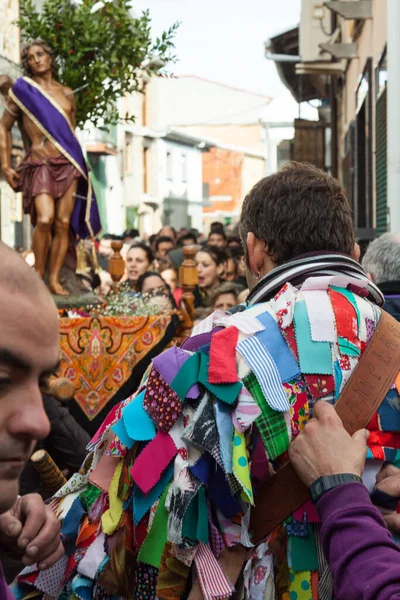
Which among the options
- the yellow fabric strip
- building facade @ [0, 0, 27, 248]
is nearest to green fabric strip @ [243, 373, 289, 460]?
the yellow fabric strip

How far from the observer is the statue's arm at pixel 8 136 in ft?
25.2

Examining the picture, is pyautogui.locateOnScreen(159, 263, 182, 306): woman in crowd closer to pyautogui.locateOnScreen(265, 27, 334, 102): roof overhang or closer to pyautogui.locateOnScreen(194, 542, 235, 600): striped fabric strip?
pyautogui.locateOnScreen(194, 542, 235, 600): striped fabric strip

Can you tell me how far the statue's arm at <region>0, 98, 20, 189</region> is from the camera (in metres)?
7.69

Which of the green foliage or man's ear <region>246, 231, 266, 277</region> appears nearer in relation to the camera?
man's ear <region>246, 231, 266, 277</region>

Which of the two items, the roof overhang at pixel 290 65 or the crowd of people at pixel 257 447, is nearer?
the crowd of people at pixel 257 447

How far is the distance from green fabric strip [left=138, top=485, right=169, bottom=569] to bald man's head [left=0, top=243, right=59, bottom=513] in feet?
3.42

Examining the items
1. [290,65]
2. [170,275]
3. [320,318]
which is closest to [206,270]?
[170,275]

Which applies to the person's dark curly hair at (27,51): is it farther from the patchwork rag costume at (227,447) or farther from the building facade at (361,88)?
the patchwork rag costume at (227,447)

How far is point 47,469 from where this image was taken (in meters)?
3.11

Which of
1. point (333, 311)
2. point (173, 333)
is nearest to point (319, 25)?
point (173, 333)

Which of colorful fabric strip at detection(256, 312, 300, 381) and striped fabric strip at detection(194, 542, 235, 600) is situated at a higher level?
colorful fabric strip at detection(256, 312, 300, 381)

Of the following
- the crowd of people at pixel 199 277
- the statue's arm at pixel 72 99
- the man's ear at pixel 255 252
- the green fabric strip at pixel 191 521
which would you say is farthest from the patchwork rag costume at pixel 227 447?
the statue's arm at pixel 72 99

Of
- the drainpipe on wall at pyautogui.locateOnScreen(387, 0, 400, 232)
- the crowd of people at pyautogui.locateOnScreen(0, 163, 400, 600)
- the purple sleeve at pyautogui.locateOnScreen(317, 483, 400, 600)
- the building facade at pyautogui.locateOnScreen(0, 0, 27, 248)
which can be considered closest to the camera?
the purple sleeve at pyautogui.locateOnScreen(317, 483, 400, 600)

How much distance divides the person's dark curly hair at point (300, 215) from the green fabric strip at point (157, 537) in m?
0.69
